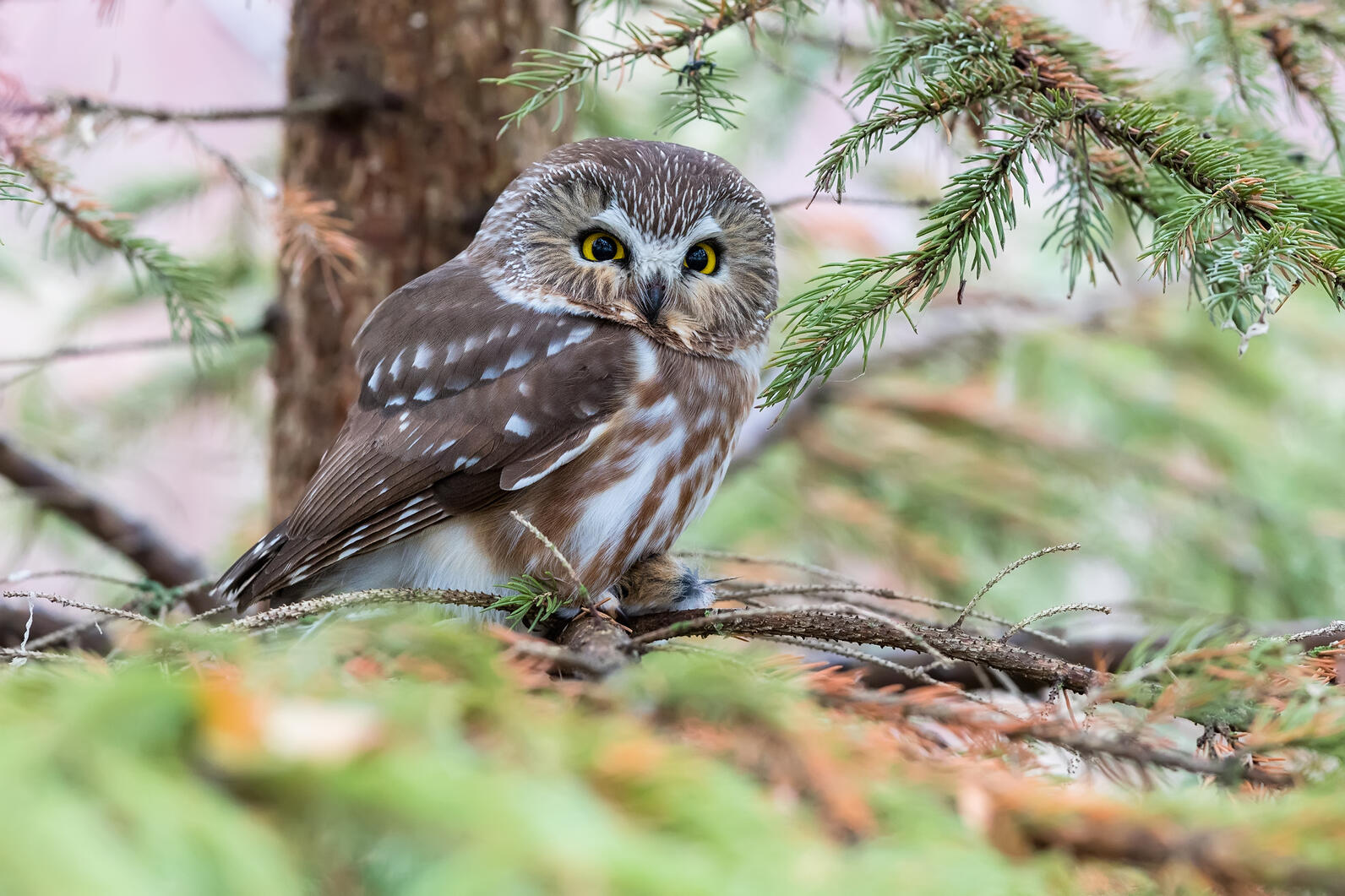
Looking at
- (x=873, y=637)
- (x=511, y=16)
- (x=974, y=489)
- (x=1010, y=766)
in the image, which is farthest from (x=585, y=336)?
(x=974, y=489)

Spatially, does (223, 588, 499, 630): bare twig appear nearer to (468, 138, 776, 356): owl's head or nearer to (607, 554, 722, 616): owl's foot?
(607, 554, 722, 616): owl's foot

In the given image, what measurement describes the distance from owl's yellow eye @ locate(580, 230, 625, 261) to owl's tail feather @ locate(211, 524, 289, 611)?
1072 mm

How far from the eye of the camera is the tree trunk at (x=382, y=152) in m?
3.02

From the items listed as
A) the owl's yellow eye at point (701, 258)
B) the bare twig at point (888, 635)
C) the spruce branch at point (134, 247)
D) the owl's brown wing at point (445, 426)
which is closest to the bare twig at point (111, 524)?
the owl's brown wing at point (445, 426)

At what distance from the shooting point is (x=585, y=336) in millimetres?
2707

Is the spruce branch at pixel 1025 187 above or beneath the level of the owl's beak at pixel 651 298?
above

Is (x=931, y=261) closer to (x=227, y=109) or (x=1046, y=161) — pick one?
(x=1046, y=161)

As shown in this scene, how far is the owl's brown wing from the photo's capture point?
101 inches

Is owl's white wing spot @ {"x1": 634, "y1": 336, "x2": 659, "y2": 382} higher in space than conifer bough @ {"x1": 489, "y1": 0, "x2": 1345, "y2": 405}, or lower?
lower

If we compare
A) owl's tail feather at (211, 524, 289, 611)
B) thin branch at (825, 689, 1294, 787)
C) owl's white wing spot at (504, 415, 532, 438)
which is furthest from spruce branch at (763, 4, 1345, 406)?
owl's tail feather at (211, 524, 289, 611)

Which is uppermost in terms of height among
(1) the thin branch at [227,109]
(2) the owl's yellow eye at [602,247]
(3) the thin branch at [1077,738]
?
(1) the thin branch at [227,109]

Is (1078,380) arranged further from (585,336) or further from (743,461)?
(585,336)

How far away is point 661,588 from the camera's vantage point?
2.63m

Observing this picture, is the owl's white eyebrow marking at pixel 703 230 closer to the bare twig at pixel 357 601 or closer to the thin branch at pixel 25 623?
the bare twig at pixel 357 601
